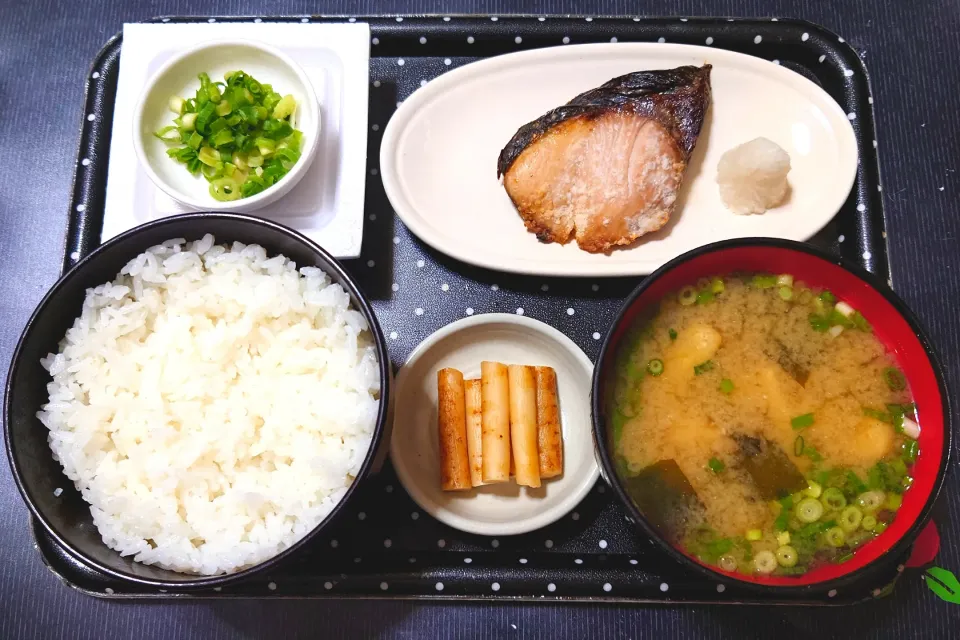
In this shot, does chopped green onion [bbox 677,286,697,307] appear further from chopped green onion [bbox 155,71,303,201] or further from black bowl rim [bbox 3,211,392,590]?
chopped green onion [bbox 155,71,303,201]

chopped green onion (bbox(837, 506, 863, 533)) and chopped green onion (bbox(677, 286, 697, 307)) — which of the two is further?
chopped green onion (bbox(677, 286, 697, 307))

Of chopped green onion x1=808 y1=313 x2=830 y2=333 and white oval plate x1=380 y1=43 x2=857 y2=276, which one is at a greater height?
white oval plate x1=380 y1=43 x2=857 y2=276

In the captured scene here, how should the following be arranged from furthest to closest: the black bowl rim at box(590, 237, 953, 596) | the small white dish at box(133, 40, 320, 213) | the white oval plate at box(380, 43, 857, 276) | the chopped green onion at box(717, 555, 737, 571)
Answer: the white oval plate at box(380, 43, 857, 276), the small white dish at box(133, 40, 320, 213), the chopped green onion at box(717, 555, 737, 571), the black bowl rim at box(590, 237, 953, 596)

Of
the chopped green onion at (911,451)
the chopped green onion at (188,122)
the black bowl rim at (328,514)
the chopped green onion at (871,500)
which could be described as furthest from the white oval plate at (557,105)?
the chopped green onion at (871,500)

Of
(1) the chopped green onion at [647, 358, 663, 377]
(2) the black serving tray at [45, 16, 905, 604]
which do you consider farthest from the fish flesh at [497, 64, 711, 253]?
(1) the chopped green onion at [647, 358, 663, 377]

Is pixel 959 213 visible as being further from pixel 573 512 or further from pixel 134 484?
pixel 134 484

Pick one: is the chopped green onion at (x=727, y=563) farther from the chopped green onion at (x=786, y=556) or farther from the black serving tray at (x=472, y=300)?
the black serving tray at (x=472, y=300)
